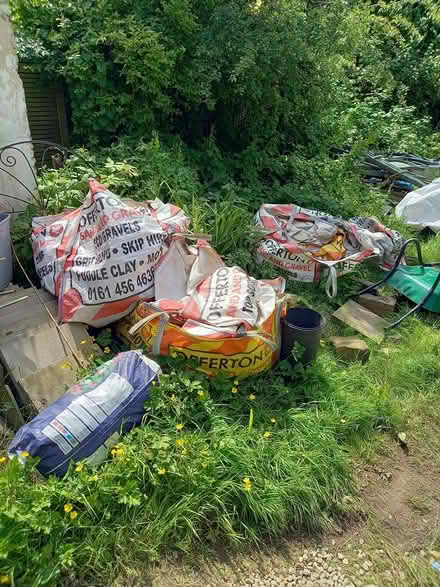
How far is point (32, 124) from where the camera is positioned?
5117mm

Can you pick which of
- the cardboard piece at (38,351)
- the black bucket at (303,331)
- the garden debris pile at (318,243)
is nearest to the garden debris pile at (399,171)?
the garden debris pile at (318,243)

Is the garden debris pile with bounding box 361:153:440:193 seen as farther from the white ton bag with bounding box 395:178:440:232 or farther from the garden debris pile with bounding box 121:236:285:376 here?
the garden debris pile with bounding box 121:236:285:376

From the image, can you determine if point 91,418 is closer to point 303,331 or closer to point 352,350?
point 303,331

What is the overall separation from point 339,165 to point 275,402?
4.44 meters

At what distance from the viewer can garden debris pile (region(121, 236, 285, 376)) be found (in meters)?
2.59

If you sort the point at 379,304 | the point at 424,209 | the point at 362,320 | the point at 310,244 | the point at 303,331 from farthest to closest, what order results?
the point at 424,209
the point at 310,244
the point at 379,304
the point at 362,320
the point at 303,331

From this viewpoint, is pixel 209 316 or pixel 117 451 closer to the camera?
pixel 117 451

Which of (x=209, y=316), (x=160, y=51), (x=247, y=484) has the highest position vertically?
(x=160, y=51)

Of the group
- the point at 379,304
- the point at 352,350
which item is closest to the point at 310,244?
the point at 379,304

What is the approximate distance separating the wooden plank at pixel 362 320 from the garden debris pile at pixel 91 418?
6.62ft

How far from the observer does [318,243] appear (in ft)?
14.5

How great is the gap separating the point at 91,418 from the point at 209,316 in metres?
0.93

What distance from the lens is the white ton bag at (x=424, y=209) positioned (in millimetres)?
5656

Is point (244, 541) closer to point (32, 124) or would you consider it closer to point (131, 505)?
point (131, 505)
